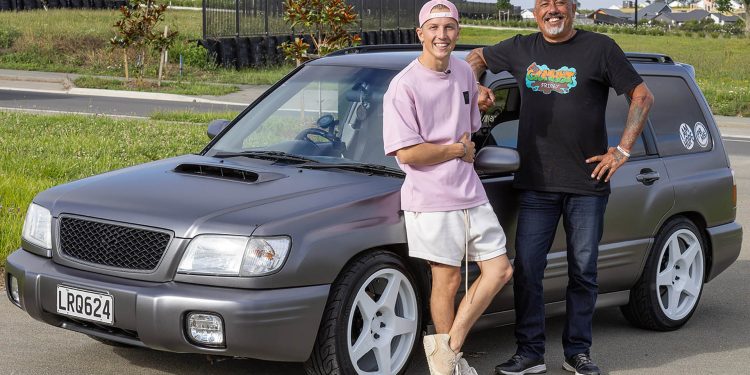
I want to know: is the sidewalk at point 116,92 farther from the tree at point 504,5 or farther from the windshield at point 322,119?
the tree at point 504,5

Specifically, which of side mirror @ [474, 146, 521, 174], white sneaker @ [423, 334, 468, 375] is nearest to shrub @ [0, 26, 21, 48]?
side mirror @ [474, 146, 521, 174]

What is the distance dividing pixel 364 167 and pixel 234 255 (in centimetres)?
106

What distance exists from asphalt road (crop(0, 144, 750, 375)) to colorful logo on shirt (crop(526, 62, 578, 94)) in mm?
1440

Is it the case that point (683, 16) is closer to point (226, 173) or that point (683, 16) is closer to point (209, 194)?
point (226, 173)

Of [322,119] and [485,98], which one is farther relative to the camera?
[322,119]

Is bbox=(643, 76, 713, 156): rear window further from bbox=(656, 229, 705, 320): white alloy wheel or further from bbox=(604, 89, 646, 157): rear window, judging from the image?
bbox=(656, 229, 705, 320): white alloy wheel

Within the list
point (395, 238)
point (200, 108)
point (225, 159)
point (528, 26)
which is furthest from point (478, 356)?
point (528, 26)

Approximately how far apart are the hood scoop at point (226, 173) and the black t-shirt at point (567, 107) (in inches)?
49.2

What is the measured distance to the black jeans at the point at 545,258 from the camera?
6.00 meters

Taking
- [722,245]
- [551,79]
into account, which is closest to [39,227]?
[551,79]

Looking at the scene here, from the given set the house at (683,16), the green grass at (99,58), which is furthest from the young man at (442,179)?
the house at (683,16)

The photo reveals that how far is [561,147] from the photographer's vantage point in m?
5.99

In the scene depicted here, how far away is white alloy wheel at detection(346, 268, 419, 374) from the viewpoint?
17.9 feet

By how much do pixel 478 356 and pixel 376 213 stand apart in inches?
51.8
